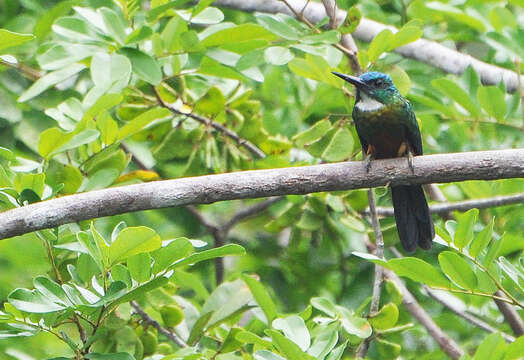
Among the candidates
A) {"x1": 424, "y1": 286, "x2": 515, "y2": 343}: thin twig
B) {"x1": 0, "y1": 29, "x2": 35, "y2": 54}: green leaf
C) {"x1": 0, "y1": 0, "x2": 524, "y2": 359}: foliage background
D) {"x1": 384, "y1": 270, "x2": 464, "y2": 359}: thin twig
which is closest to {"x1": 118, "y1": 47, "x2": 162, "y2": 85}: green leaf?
{"x1": 0, "y1": 0, "x2": 524, "y2": 359}: foliage background

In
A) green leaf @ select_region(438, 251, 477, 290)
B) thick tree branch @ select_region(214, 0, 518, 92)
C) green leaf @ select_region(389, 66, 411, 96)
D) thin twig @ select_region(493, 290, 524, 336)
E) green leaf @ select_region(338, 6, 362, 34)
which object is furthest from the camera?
thick tree branch @ select_region(214, 0, 518, 92)

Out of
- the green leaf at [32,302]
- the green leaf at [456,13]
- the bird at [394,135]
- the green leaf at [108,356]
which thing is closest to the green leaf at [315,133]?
the bird at [394,135]

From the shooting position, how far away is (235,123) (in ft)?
12.2

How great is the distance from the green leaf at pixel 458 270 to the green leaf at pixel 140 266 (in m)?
0.79

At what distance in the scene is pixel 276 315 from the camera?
9.38ft

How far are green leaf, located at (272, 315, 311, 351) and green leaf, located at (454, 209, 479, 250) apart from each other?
1.75 ft

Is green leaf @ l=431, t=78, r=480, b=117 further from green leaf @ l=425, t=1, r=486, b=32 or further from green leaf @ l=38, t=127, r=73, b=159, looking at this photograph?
green leaf @ l=38, t=127, r=73, b=159

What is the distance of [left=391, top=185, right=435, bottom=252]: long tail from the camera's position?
3.44 meters

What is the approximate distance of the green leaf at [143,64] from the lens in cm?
311

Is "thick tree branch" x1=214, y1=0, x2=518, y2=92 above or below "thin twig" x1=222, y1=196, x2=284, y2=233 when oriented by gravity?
above

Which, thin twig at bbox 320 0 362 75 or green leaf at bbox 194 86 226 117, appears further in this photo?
green leaf at bbox 194 86 226 117

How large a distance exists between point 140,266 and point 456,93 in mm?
1859

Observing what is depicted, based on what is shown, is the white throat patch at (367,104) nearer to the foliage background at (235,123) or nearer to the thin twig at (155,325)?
the foliage background at (235,123)

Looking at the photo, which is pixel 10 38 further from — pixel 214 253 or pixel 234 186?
pixel 214 253
